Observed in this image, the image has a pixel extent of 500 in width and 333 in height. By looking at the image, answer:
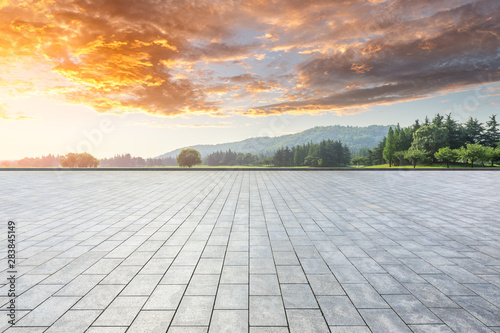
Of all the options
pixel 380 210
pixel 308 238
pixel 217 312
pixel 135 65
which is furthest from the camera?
pixel 135 65

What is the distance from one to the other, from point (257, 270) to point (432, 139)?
197 ft

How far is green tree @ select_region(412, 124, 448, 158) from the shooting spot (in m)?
49.7

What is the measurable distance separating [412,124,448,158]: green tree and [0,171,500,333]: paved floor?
51.6 m

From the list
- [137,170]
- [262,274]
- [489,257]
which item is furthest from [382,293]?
[137,170]

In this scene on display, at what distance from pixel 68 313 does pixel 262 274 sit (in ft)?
8.92

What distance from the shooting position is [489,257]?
4.71m

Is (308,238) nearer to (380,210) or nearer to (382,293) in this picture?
(382,293)

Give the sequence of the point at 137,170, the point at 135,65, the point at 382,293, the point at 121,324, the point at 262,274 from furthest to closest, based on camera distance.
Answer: the point at 137,170 → the point at 135,65 → the point at 262,274 → the point at 382,293 → the point at 121,324

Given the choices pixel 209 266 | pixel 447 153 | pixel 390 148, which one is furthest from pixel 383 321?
pixel 390 148

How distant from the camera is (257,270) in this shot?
414cm

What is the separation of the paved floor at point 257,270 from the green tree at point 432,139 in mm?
51622

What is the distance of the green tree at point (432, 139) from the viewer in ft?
163

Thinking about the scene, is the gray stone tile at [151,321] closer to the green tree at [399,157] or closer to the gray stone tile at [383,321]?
the gray stone tile at [383,321]

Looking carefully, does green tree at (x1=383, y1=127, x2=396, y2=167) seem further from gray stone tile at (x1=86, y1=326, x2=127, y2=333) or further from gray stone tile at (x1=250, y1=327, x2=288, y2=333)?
gray stone tile at (x1=86, y1=326, x2=127, y2=333)
